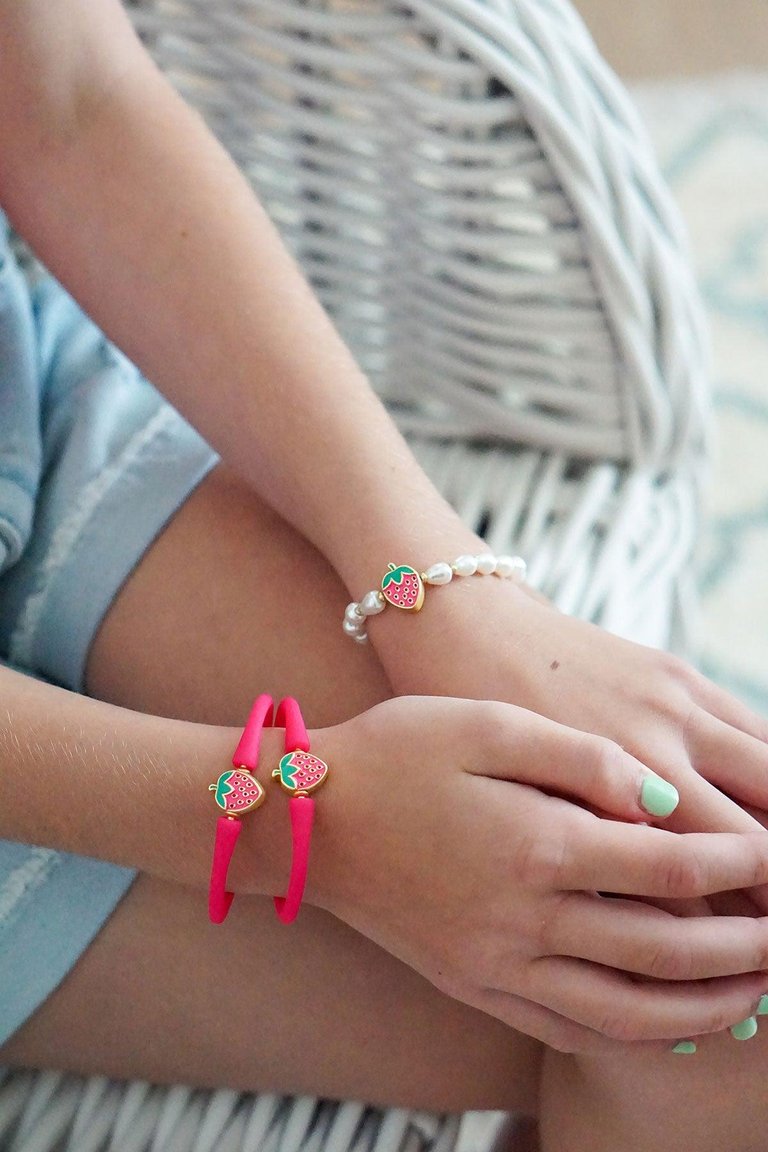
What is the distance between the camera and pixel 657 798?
48cm

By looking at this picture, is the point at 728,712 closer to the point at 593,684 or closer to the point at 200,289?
the point at 593,684

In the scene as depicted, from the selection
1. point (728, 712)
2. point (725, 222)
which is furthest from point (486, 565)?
point (725, 222)

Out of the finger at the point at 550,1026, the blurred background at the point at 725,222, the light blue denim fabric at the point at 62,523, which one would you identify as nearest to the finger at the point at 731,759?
the finger at the point at 550,1026

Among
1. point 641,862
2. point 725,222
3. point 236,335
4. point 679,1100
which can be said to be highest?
point 236,335

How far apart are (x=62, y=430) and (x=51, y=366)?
0.06 metres

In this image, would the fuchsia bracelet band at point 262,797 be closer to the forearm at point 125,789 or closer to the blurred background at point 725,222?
the forearm at point 125,789

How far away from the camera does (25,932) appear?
55 cm

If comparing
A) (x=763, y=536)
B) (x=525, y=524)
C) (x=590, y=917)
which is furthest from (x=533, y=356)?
(x=763, y=536)

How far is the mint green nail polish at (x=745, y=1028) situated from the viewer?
0.47m

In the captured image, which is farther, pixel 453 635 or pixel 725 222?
pixel 725 222

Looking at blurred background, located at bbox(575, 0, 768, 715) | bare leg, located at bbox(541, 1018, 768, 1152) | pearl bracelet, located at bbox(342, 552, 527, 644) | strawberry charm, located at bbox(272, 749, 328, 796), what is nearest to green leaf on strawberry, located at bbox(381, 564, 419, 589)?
pearl bracelet, located at bbox(342, 552, 527, 644)

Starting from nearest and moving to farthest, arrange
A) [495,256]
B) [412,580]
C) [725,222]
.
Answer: [412,580], [495,256], [725,222]

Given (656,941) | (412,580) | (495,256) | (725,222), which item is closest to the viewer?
(656,941)

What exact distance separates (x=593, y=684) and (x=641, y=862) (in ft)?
0.32
